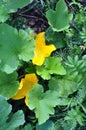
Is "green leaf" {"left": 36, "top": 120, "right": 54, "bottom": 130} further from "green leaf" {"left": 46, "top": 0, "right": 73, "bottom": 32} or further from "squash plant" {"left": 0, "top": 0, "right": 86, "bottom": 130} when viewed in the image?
"green leaf" {"left": 46, "top": 0, "right": 73, "bottom": 32}

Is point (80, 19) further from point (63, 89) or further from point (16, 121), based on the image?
point (16, 121)

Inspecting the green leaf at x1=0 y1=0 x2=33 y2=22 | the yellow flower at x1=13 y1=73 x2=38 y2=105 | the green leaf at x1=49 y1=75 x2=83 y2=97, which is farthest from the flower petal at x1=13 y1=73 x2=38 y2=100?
the green leaf at x1=0 y1=0 x2=33 y2=22

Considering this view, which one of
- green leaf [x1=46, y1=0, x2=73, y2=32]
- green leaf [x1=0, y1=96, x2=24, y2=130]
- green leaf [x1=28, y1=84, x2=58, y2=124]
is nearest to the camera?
green leaf [x1=0, y1=96, x2=24, y2=130]

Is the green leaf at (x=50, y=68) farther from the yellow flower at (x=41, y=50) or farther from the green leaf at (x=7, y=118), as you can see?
the green leaf at (x=7, y=118)

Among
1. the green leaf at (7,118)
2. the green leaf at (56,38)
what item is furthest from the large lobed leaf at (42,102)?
the green leaf at (56,38)

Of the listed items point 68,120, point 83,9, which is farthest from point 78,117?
point 83,9

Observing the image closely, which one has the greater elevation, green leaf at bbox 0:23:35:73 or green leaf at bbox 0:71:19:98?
green leaf at bbox 0:23:35:73

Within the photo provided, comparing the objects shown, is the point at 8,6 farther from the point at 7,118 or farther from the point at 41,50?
the point at 7,118
